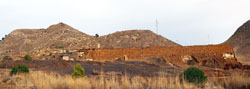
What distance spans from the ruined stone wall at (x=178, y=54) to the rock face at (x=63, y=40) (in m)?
11.2

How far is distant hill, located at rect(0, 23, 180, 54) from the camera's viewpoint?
55628 mm

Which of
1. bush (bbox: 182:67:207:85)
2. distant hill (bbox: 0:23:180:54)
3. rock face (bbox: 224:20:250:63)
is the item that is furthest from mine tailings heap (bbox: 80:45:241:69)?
rock face (bbox: 224:20:250:63)

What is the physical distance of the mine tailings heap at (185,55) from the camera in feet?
109

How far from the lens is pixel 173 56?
3419 cm

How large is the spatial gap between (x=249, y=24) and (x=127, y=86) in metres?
86.4

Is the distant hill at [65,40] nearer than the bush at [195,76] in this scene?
No

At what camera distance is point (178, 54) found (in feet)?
112

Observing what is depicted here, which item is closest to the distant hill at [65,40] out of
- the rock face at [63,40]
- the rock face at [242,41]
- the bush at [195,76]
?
the rock face at [63,40]

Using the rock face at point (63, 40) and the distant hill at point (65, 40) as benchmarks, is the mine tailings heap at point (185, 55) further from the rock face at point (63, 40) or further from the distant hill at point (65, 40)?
the distant hill at point (65, 40)

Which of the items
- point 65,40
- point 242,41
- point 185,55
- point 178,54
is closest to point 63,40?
point 65,40

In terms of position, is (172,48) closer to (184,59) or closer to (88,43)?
(184,59)

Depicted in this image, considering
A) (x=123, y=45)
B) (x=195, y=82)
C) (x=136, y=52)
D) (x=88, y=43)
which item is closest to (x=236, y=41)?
(x=123, y=45)

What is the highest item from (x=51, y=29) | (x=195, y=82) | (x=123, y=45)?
(x=51, y=29)

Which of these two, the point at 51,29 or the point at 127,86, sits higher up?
the point at 51,29
